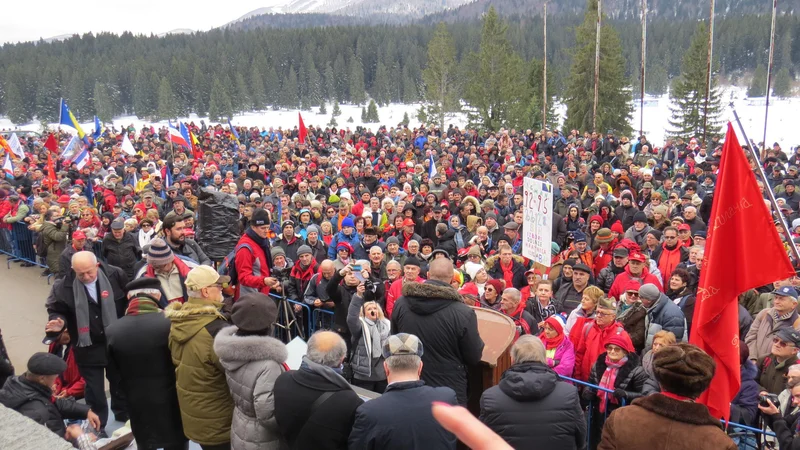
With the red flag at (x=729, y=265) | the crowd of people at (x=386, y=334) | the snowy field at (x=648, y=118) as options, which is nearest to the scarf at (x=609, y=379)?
the crowd of people at (x=386, y=334)

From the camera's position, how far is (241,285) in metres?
5.90

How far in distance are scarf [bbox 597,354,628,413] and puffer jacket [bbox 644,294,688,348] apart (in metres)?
0.65

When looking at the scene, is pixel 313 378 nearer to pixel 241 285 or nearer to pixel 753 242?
pixel 753 242

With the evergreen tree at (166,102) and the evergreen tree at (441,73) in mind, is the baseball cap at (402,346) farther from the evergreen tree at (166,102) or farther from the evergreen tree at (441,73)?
the evergreen tree at (166,102)

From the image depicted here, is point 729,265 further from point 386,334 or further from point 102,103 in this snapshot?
point 102,103

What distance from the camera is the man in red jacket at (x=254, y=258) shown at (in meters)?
5.73

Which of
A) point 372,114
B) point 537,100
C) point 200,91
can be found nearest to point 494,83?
point 537,100

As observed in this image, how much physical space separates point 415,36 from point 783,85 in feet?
169

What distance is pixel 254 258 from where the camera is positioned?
582cm

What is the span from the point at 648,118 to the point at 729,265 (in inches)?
2508

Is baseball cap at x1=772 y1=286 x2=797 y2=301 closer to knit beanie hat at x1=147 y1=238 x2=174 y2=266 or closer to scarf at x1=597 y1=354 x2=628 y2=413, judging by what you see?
scarf at x1=597 y1=354 x2=628 y2=413

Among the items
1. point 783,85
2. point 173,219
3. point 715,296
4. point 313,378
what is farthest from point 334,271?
point 783,85

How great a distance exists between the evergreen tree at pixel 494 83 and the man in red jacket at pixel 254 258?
36.5 m

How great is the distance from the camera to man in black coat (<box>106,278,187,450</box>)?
3779 millimetres
